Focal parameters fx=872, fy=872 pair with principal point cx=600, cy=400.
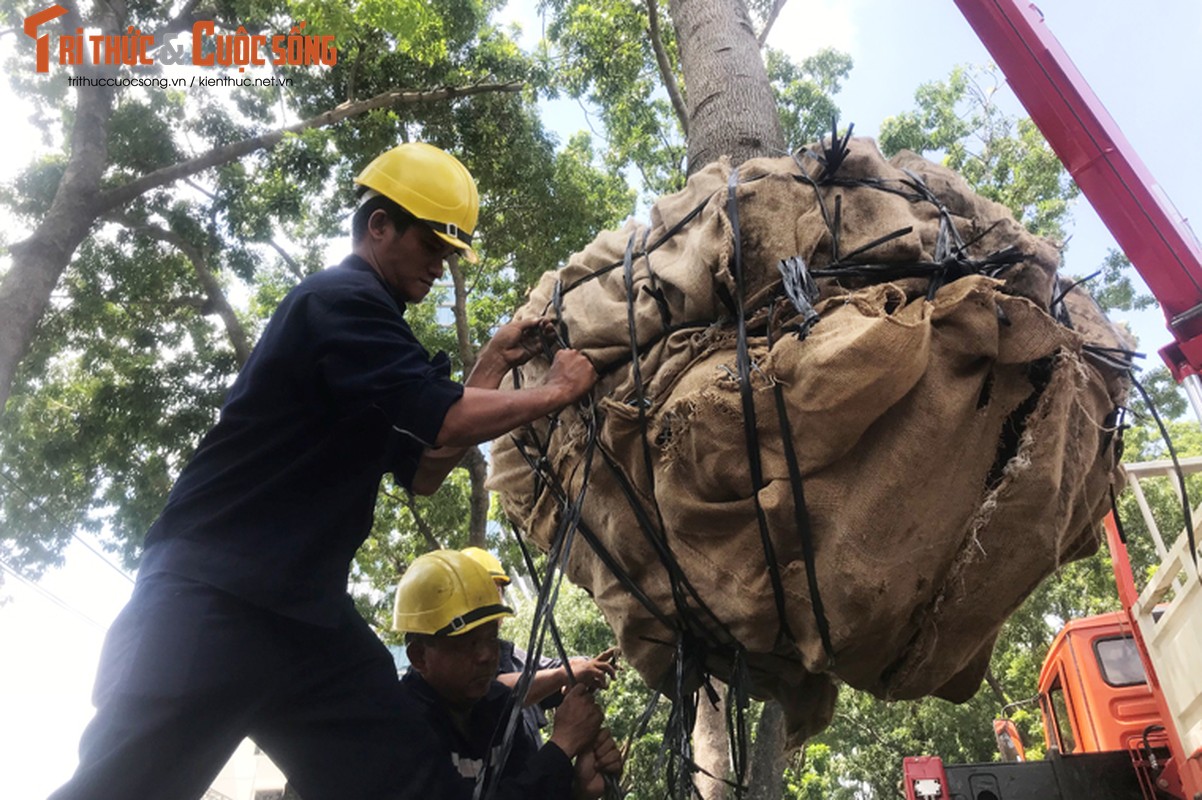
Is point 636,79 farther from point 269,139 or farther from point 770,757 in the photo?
point 770,757

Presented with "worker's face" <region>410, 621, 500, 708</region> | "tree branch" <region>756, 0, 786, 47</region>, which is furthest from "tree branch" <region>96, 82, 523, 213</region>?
"worker's face" <region>410, 621, 500, 708</region>

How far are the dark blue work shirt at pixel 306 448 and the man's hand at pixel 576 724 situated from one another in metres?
0.60

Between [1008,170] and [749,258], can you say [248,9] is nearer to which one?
[749,258]

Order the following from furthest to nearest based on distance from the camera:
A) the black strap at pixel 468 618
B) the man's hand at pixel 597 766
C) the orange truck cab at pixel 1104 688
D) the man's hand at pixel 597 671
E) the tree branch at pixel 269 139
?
the tree branch at pixel 269 139
the orange truck cab at pixel 1104 688
the black strap at pixel 468 618
the man's hand at pixel 597 671
the man's hand at pixel 597 766

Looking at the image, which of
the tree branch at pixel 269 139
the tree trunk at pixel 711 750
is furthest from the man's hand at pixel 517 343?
the tree branch at pixel 269 139

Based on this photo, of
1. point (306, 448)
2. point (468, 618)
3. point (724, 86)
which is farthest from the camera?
point (724, 86)

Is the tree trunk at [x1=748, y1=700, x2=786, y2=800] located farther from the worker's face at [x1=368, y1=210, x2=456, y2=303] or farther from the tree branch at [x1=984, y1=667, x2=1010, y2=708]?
the tree branch at [x1=984, y1=667, x2=1010, y2=708]

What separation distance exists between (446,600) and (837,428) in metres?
1.67

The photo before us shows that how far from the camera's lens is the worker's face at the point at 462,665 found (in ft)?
8.71

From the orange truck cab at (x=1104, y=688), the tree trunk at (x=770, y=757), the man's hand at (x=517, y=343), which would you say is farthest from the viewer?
the orange truck cab at (x=1104, y=688)

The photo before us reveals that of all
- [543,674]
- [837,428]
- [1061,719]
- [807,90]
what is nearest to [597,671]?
[543,674]

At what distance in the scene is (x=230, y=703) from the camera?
166cm

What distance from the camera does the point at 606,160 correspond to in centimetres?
1027

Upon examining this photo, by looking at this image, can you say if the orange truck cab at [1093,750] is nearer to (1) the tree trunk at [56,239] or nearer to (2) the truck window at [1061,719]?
(2) the truck window at [1061,719]
